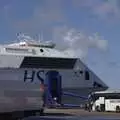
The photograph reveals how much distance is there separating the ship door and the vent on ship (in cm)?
101

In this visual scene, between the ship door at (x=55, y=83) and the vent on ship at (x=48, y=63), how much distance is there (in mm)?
1007

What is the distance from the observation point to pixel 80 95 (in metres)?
64.4

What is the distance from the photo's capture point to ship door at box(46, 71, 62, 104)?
203 feet

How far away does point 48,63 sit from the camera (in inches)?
2591

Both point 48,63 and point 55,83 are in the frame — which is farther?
point 48,63

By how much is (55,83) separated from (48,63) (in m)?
3.49

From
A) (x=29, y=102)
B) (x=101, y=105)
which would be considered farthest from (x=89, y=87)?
(x=29, y=102)

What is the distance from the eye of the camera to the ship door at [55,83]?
2437 inches

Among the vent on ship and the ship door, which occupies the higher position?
the vent on ship

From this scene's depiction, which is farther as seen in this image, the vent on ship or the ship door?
the vent on ship

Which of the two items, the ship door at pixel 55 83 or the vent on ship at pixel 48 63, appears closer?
the ship door at pixel 55 83

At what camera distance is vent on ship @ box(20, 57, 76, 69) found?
6341 centimetres

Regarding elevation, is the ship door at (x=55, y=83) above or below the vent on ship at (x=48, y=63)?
below

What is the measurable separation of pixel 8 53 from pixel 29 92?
47.9 metres
